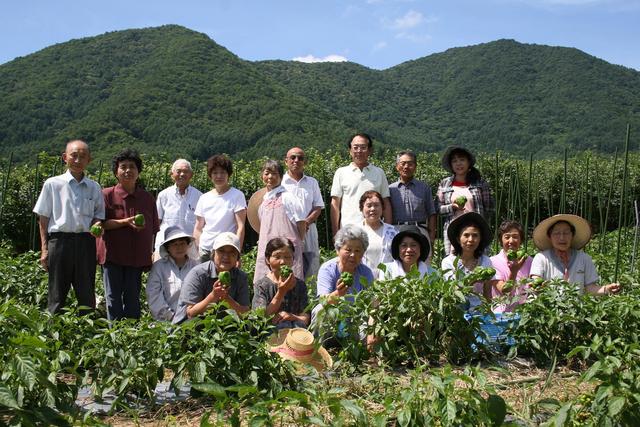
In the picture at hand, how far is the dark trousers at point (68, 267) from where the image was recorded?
4.42 m

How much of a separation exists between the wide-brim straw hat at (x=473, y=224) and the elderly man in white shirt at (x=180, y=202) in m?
2.16

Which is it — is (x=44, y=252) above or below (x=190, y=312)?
Result: above

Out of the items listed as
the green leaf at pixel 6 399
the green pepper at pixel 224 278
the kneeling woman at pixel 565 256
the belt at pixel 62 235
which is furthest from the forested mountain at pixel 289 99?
the green leaf at pixel 6 399

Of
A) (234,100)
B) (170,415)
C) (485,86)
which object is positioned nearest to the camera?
(170,415)

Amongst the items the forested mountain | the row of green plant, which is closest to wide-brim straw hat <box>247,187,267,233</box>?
the row of green plant

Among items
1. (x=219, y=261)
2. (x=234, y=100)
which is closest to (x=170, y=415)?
(x=219, y=261)

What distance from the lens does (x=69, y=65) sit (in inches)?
2131

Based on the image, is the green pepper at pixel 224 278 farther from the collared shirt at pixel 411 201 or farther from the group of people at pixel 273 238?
the collared shirt at pixel 411 201

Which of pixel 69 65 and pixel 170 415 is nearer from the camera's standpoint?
pixel 170 415

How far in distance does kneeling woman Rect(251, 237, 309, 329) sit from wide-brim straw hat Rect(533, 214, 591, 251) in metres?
1.75

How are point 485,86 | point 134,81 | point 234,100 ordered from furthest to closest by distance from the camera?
point 485,86, point 134,81, point 234,100

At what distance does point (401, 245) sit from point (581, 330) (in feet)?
4.25

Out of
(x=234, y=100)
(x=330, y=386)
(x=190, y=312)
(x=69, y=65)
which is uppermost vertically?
(x=69, y=65)

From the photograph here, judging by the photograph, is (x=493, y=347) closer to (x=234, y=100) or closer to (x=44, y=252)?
(x=44, y=252)
